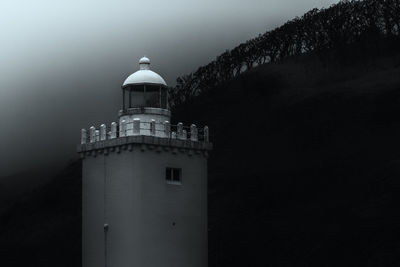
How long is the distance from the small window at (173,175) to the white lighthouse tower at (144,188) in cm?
4

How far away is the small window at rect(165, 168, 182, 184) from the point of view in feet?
138

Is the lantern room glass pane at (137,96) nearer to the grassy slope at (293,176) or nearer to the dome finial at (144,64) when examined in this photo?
the dome finial at (144,64)

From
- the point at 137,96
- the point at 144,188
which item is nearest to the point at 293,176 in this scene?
the point at 137,96

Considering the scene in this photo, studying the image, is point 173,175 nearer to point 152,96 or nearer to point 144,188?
point 144,188

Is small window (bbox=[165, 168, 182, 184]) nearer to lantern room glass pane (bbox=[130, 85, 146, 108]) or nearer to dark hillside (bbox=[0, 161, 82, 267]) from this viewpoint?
lantern room glass pane (bbox=[130, 85, 146, 108])

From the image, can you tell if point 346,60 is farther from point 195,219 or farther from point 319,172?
point 195,219

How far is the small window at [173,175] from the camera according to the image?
41969 millimetres

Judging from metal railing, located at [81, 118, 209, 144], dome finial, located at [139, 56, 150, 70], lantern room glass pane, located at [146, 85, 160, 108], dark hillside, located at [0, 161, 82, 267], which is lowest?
dark hillside, located at [0, 161, 82, 267]

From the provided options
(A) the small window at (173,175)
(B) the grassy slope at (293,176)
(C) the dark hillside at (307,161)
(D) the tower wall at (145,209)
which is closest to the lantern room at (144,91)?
(D) the tower wall at (145,209)

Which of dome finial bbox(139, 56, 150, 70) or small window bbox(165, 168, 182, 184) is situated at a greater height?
dome finial bbox(139, 56, 150, 70)

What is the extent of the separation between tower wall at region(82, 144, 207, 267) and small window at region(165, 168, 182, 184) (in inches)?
7.0

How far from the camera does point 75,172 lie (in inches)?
3477

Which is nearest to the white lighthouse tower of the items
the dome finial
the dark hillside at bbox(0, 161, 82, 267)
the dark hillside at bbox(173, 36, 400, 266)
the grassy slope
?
the dome finial

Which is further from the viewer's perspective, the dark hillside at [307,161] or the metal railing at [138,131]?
the dark hillside at [307,161]
